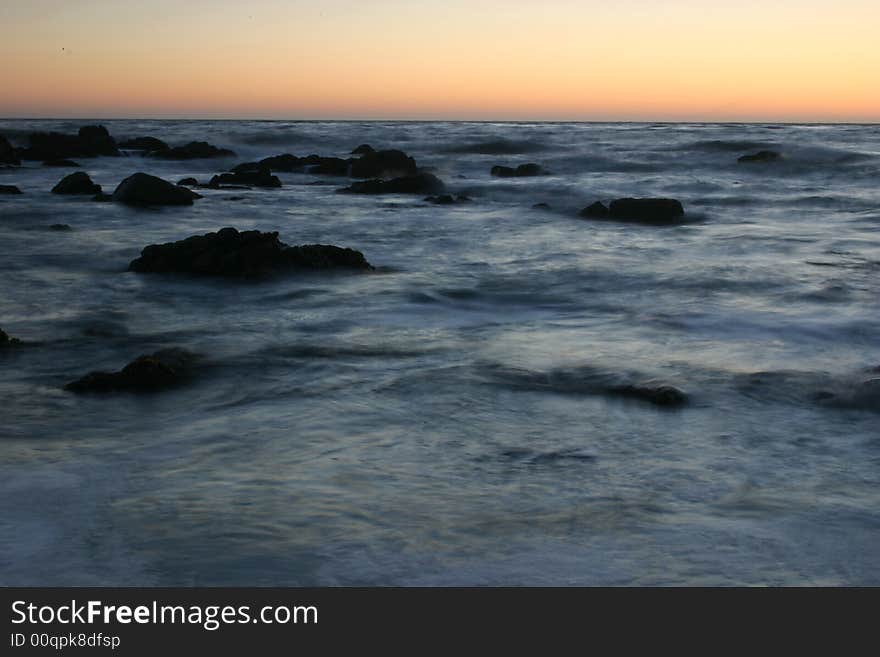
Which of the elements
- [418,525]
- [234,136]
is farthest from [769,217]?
[234,136]

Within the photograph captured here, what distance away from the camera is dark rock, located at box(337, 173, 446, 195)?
80.8ft

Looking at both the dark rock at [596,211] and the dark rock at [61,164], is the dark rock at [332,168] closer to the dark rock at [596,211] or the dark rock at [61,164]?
the dark rock at [61,164]

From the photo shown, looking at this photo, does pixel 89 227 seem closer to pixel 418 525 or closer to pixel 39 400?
pixel 39 400

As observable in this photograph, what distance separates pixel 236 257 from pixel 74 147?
97.9ft

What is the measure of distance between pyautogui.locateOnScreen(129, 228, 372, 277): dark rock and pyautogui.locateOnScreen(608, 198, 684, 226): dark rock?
25.2 feet

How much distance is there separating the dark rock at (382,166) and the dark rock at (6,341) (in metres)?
23.0

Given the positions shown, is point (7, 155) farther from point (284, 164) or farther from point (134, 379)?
point (134, 379)

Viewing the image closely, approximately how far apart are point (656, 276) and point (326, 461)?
7.76 meters

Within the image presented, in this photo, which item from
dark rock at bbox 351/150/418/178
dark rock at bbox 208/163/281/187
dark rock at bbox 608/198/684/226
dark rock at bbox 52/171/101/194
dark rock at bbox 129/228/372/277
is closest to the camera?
dark rock at bbox 129/228/372/277

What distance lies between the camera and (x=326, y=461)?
207 inches

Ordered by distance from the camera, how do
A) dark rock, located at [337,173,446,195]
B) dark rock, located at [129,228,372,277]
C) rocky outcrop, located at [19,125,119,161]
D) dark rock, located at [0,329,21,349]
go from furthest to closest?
rocky outcrop, located at [19,125,119,161] < dark rock, located at [337,173,446,195] < dark rock, located at [129,228,372,277] < dark rock, located at [0,329,21,349]

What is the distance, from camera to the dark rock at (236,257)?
11.3 m

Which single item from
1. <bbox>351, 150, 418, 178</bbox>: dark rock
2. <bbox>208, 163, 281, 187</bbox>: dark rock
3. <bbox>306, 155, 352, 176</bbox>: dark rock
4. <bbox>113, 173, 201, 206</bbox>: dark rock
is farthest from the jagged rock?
<bbox>113, 173, 201, 206</bbox>: dark rock

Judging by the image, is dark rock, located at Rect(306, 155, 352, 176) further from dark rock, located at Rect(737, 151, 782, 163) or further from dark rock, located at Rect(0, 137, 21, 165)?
dark rock, located at Rect(737, 151, 782, 163)
